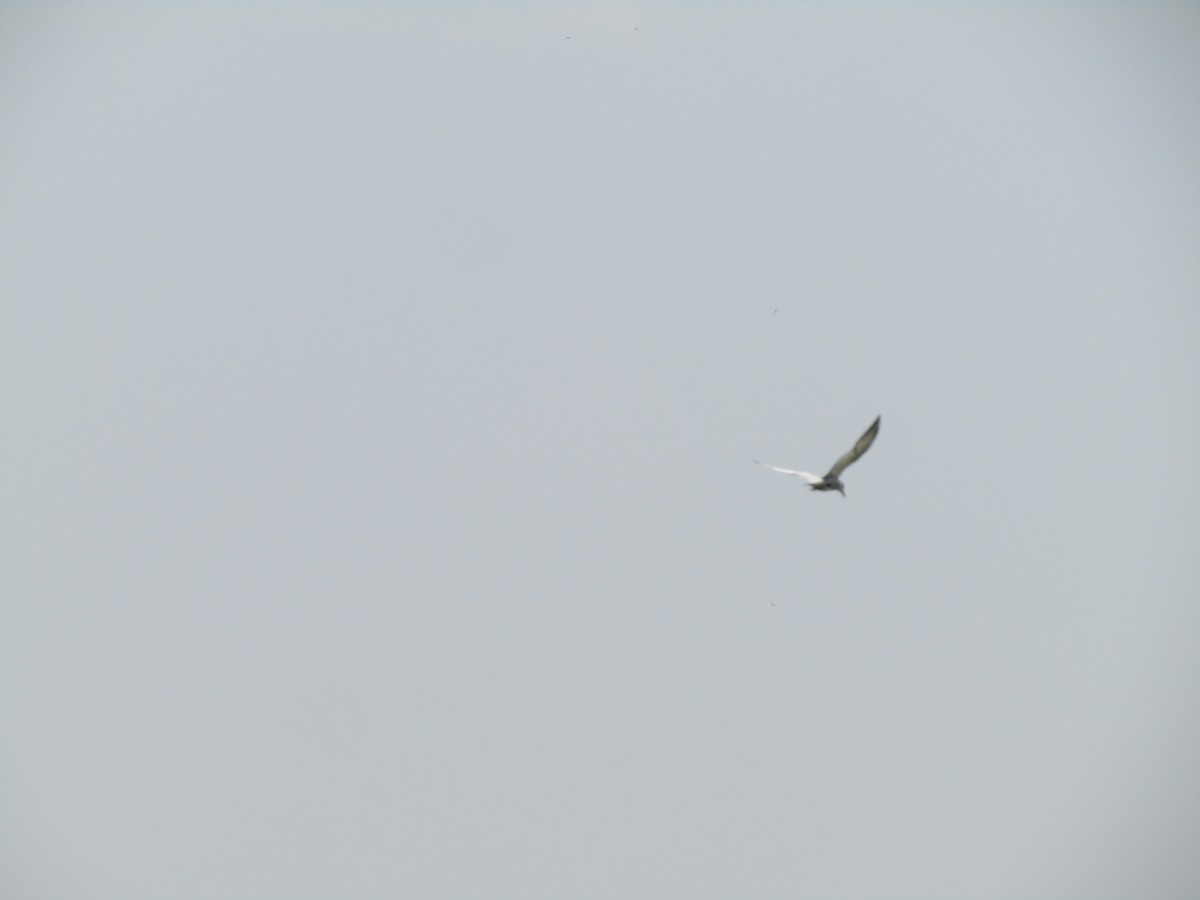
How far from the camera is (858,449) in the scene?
162ft

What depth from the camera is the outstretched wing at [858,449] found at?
161 feet

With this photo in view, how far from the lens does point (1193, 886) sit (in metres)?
186

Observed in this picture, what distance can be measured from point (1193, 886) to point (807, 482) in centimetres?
16940

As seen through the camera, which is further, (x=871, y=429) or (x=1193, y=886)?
(x=1193, y=886)

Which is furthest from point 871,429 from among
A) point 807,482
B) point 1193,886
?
point 1193,886

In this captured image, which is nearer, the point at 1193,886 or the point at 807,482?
the point at 807,482

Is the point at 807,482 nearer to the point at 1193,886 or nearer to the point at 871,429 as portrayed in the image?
the point at 871,429

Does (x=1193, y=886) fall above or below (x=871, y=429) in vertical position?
below

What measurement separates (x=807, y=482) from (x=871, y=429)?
353 centimetres

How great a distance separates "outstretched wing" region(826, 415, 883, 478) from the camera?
48.9m

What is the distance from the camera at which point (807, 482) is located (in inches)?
1993
